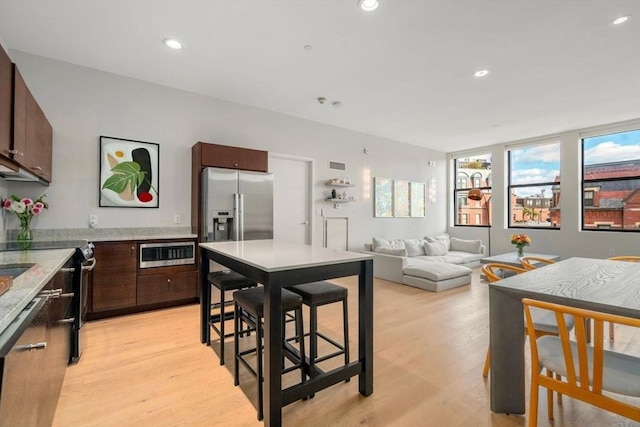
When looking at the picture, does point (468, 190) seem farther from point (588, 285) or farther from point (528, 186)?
point (588, 285)

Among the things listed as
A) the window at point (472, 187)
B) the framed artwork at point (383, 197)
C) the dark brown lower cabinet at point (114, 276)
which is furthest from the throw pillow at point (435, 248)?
the dark brown lower cabinet at point (114, 276)

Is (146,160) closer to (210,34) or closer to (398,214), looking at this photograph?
(210,34)

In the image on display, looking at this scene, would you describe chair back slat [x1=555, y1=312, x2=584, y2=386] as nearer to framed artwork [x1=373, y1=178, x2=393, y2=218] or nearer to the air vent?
the air vent

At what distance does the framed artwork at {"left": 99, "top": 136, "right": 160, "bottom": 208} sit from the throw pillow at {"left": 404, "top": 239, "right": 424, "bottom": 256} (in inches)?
191

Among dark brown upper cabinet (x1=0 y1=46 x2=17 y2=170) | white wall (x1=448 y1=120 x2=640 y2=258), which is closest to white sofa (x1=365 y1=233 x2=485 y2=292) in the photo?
white wall (x1=448 y1=120 x2=640 y2=258)

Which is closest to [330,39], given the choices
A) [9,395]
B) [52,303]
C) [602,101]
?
[52,303]

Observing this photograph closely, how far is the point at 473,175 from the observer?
7.89m

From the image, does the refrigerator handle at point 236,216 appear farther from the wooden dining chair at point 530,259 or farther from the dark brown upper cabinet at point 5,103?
the wooden dining chair at point 530,259

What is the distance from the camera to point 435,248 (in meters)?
6.48

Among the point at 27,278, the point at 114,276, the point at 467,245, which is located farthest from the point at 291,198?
the point at 467,245

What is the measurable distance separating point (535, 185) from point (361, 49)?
5.90 m

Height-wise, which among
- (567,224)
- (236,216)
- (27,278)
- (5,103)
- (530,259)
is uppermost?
(5,103)

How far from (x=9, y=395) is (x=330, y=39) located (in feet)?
A: 10.6

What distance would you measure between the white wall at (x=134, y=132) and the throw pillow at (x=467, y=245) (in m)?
3.46
